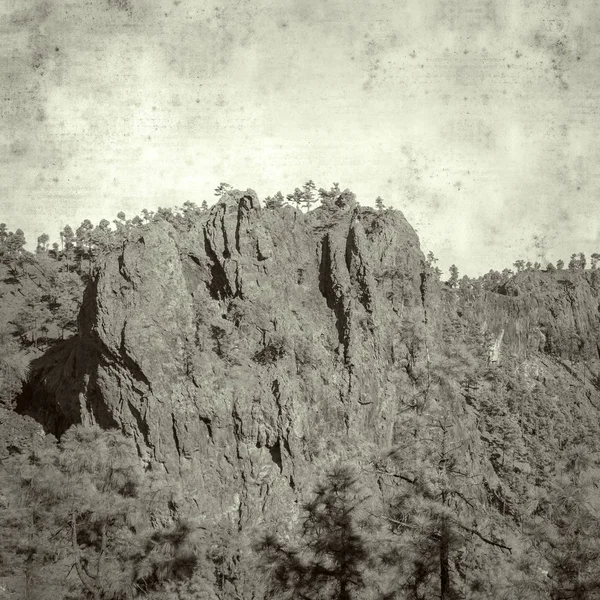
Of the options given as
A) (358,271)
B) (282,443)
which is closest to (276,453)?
(282,443)

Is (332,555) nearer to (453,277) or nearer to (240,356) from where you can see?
(240,356)

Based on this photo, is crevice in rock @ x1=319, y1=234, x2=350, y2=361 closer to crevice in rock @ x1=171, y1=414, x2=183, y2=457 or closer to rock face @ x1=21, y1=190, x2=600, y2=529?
rock face @ x1=21, y1=190, x2=600, y2=529

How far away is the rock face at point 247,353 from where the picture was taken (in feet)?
147

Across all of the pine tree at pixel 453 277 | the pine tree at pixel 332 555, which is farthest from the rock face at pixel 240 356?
the pine tree at pixel 453 277

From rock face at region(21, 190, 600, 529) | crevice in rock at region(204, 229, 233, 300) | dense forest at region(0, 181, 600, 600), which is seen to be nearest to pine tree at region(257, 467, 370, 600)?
dense forest at region(0, 181, 600, 600)

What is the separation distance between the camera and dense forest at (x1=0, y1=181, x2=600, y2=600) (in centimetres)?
2185

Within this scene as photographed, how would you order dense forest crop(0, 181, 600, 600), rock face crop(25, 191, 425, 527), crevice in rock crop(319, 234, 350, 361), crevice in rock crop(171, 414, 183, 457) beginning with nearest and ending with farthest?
dense forest crop(0, 181, 600, 600) < crevice in rock crop(171, 414, 183, 457) < rock face crop(25, 191, 425, 527) < crevice in rock crop(319, 234, 350, 361)

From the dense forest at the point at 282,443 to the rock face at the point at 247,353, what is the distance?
0.56 feet

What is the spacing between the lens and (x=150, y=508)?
3638 cm

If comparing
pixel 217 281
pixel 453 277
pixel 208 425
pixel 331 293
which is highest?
pixel 453 277

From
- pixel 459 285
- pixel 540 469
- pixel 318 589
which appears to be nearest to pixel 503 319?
pixel 459 285

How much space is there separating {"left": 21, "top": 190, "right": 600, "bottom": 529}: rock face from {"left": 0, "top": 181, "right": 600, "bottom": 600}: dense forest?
0.56 feet

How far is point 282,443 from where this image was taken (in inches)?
1839

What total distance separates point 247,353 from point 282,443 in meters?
7.89
